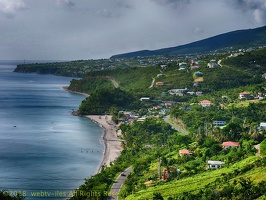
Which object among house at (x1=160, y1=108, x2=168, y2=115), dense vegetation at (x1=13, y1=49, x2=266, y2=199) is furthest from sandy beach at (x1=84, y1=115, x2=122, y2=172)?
house at (x1=160, y1=108, x2=168, y2=115)

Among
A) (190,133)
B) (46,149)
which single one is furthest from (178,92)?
(46,149)

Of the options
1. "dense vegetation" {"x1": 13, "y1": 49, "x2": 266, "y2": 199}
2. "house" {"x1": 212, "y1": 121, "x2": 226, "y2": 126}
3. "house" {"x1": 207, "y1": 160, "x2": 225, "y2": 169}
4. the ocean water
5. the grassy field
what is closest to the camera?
the grassy field

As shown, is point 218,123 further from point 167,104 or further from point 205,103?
point 167,104

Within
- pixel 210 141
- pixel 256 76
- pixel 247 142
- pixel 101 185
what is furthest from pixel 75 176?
pixel 256 76

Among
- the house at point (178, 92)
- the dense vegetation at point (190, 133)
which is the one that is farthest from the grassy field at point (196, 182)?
the house at point (178, 92)

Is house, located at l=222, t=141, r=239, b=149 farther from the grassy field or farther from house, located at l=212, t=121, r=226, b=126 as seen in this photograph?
house, located at l=212, t=121, r=226, b=126

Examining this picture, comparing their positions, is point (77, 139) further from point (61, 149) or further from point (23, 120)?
point (23, 120)
